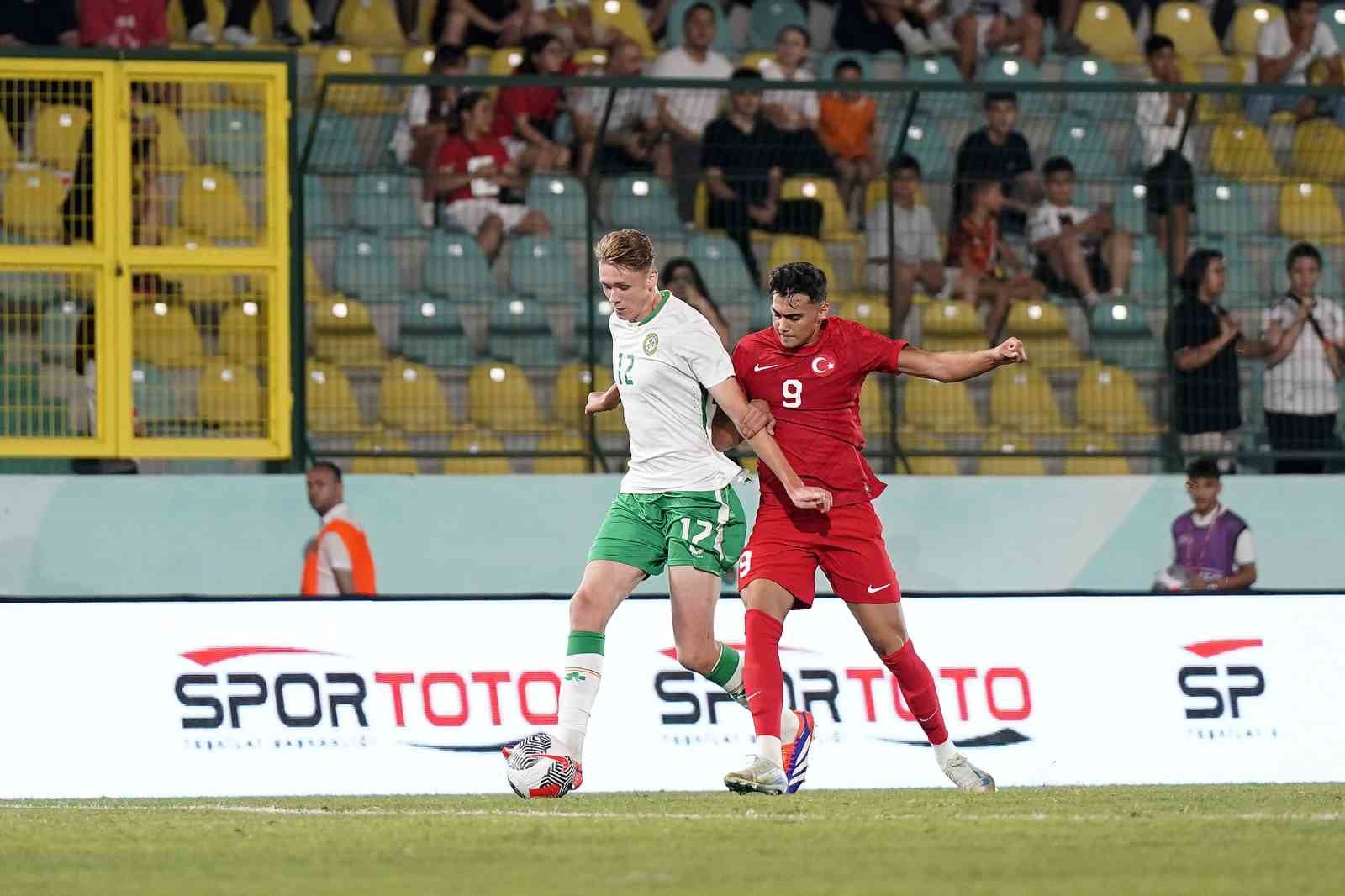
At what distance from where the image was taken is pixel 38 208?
12.8 m

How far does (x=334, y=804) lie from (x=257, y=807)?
0.30 metres

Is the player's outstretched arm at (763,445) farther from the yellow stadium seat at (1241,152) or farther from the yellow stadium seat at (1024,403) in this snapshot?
the yellow stadium seat at (1241,152)

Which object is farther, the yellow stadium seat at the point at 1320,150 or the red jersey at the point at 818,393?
the yellow stadium seat at the point at 1320,150

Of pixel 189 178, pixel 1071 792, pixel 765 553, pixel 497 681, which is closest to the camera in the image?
pixel 765 553

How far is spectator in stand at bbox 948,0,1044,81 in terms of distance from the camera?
55.3ft

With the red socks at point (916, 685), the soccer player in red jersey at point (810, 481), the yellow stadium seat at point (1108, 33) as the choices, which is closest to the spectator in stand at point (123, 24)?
the yellow stadium seat at point (1108, 33)

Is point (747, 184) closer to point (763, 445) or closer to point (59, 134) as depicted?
point (59, 134)

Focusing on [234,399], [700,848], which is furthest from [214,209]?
[700,848]

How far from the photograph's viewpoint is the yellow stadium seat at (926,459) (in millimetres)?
14125

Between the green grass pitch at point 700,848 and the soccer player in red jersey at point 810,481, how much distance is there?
2.05 ft

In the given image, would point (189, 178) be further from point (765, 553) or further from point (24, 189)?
point (765, 553)

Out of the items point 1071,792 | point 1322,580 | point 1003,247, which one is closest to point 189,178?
point 1003,247

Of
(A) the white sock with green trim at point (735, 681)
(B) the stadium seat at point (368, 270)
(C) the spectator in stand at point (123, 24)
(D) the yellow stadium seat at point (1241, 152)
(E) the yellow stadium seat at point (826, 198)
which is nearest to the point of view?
(A) the white sock with green trim at point (735, 681)

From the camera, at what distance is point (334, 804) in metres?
8.34
